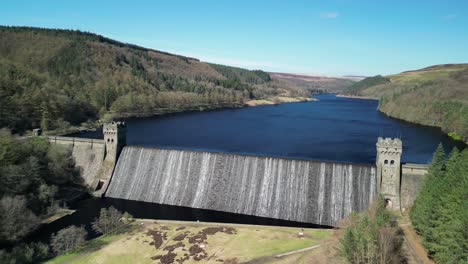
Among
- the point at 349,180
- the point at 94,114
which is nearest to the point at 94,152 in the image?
the point at 349,180

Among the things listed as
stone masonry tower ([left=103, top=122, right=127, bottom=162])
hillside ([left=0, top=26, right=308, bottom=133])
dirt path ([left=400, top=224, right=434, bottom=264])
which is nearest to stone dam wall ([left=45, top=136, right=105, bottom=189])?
stone masonry tower ([left=103, top=122, right=127, bottom=162])

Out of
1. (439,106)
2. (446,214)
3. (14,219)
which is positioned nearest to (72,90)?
(14,219)

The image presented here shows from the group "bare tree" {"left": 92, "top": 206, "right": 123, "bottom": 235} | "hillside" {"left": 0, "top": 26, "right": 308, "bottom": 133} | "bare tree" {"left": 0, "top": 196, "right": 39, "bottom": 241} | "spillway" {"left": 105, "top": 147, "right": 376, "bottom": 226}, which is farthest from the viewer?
"hillside" {"left": 0, "top": 26, "right": 308, "bottom": 133}

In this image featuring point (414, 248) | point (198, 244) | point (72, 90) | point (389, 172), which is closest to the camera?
point (414, 248)

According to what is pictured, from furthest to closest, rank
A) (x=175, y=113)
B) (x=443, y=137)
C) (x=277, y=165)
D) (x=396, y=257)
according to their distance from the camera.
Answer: (x=175, y=113)
(x=443, y=137)
(x=277, y=165)
(x=396, y=257)

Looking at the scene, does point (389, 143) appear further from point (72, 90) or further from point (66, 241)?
point (72, 90)

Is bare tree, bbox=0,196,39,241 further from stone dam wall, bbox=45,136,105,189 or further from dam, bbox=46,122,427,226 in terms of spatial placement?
stone dam wall, bbox=45,136,105,189

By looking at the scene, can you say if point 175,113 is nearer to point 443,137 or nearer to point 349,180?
point 443,137
